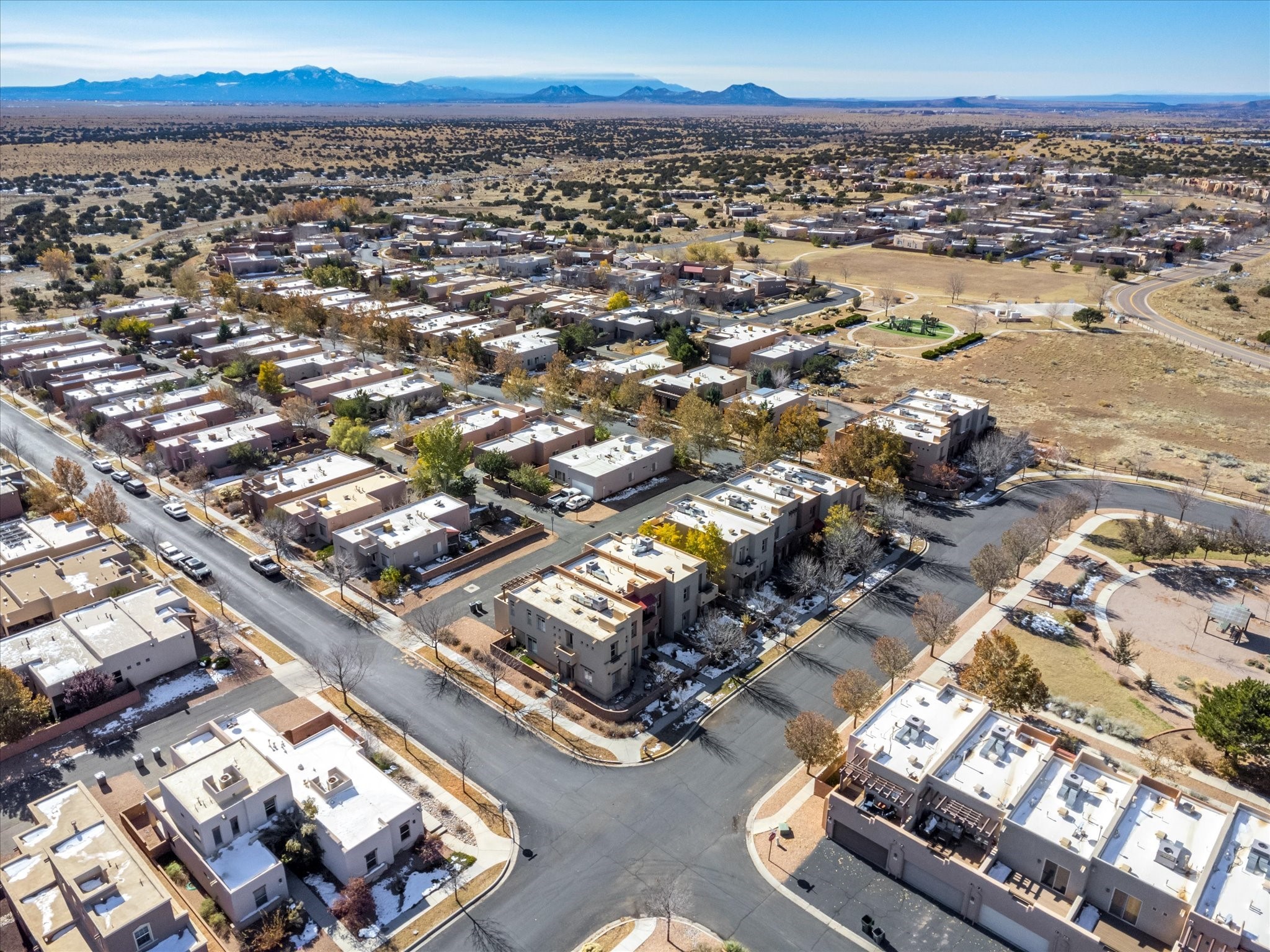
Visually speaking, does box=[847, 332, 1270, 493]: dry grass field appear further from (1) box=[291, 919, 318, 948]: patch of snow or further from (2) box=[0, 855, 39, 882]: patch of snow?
(2) box=[0, 855, 39, 882]: patch of snow

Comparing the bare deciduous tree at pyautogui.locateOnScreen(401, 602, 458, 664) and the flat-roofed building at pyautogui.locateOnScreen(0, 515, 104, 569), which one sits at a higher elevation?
the flat-roofed building at pyautogui.locateOnScreen(0, 515, 104, 569)

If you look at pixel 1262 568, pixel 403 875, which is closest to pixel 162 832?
pixel 403 875

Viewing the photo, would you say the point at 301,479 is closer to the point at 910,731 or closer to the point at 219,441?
the point at 219,441

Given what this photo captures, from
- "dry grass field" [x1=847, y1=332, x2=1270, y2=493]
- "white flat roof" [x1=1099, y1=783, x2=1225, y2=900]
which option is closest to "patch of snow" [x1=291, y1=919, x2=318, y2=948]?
"white flat roof" [x1=1099, y1=783, x2=1225, y2=900]

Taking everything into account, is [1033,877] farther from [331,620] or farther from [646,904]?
[331,620]

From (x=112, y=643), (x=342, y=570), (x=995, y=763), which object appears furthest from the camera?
(x=342, y=570)

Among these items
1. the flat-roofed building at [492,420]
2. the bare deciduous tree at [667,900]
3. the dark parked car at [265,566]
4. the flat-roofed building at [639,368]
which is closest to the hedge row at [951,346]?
the flat-roofed building at [639,368]

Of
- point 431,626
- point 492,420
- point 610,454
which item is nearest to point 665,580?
point 431,626
